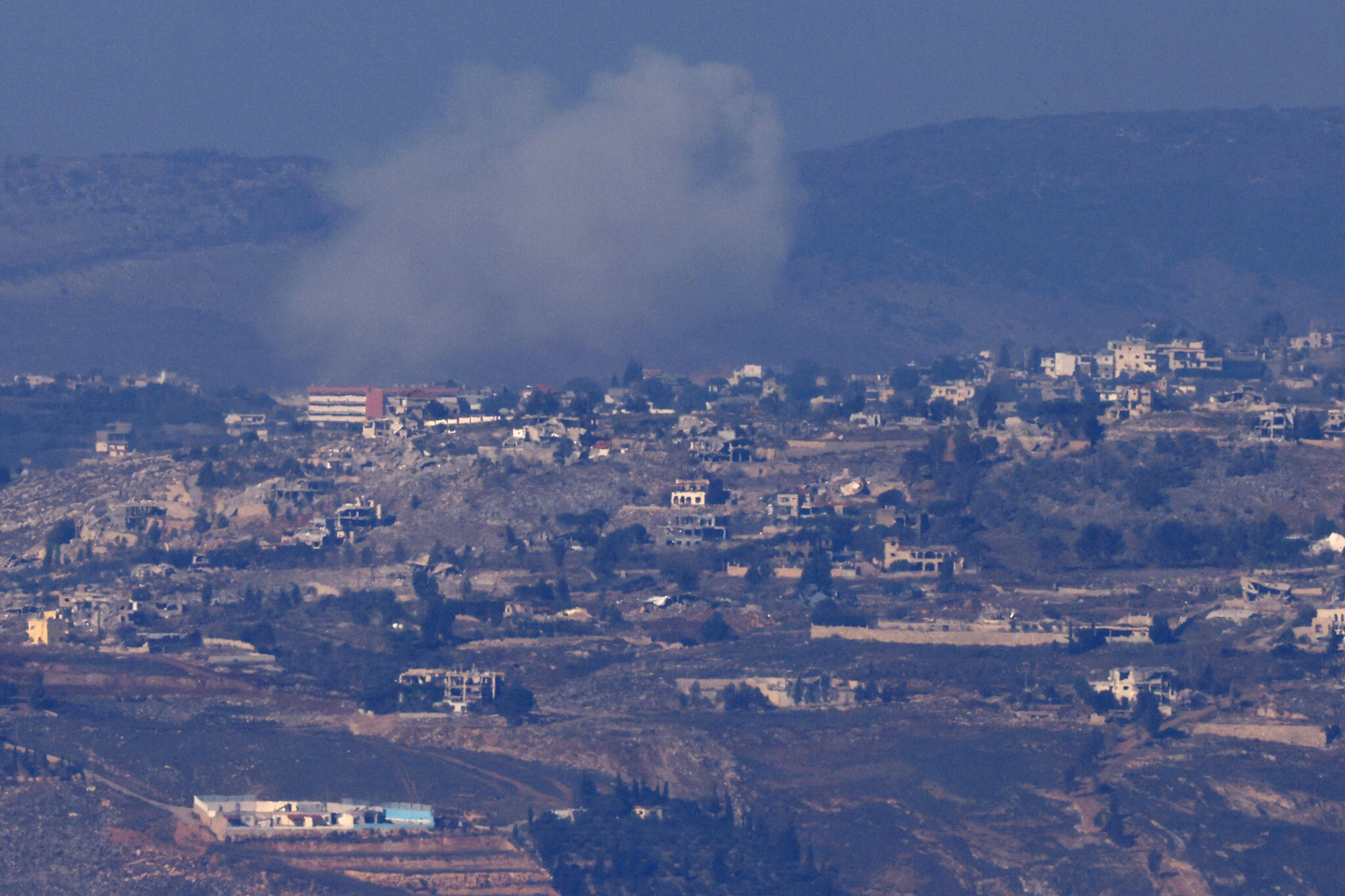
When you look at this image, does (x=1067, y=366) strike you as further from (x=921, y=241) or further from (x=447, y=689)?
Answer: (x=921, y=241)

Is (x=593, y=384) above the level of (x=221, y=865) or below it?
above

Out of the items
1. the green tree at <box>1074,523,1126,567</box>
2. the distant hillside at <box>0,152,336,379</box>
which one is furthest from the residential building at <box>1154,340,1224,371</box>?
the distant hillside at <box>0,152,336,379</box>

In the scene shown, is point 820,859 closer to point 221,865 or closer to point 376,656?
point 221,865

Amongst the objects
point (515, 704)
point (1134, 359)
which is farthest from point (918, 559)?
point (1134, 359)

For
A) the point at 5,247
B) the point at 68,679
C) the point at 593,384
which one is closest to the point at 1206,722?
the point at 68,679

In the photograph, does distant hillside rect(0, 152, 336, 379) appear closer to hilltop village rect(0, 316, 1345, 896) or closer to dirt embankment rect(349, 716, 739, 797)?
hilltop village rect(0, 316, 1345, 896)

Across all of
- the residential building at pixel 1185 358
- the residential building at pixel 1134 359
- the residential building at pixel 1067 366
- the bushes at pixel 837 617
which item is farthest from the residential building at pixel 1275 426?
the residential building at pixel 1067 366
